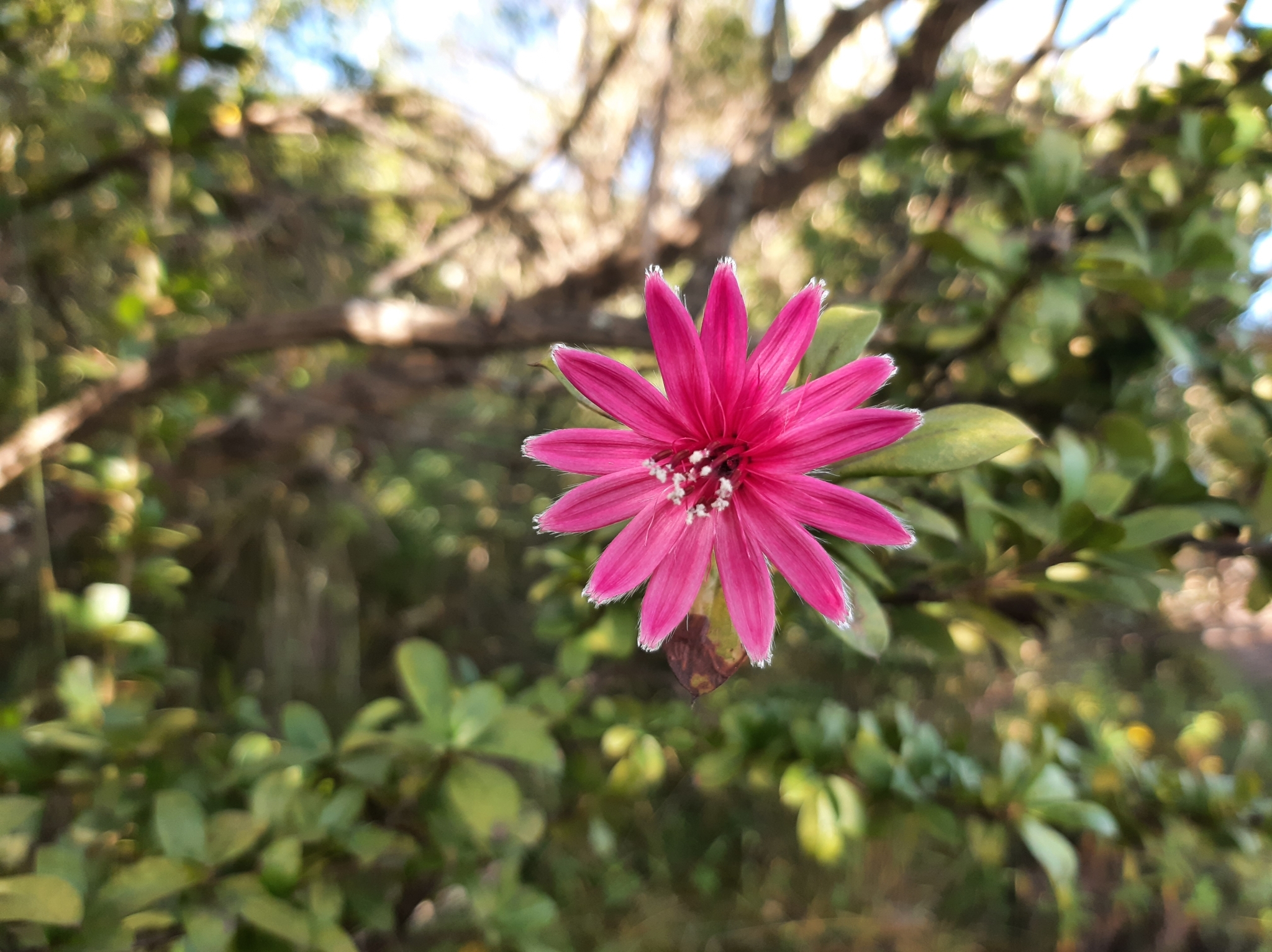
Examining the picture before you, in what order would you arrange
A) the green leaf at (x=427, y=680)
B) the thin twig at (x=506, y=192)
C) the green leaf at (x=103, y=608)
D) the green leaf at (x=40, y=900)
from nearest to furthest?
the green leaf at (x=40, y=900)
the green leaf at (x=427, y=680)
the green leaf at (x=103, y=608)
the thin twig at (x=506, y=192)

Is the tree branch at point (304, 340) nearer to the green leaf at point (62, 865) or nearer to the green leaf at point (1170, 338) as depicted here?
the green leaf at point (1170, 338)

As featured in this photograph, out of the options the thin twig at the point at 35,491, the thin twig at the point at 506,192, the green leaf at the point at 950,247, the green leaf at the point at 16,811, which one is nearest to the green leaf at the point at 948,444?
the green leaf at the point at 950,247

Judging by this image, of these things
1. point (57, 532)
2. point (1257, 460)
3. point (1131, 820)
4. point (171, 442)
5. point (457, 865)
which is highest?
point (171, 442)

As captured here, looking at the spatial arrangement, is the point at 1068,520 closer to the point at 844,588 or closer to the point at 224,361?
the point at 844,588

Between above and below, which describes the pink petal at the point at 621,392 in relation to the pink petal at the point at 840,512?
above

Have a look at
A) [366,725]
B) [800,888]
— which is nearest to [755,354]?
[366,725]

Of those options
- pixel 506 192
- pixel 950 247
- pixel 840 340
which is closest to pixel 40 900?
pixel 840 340
